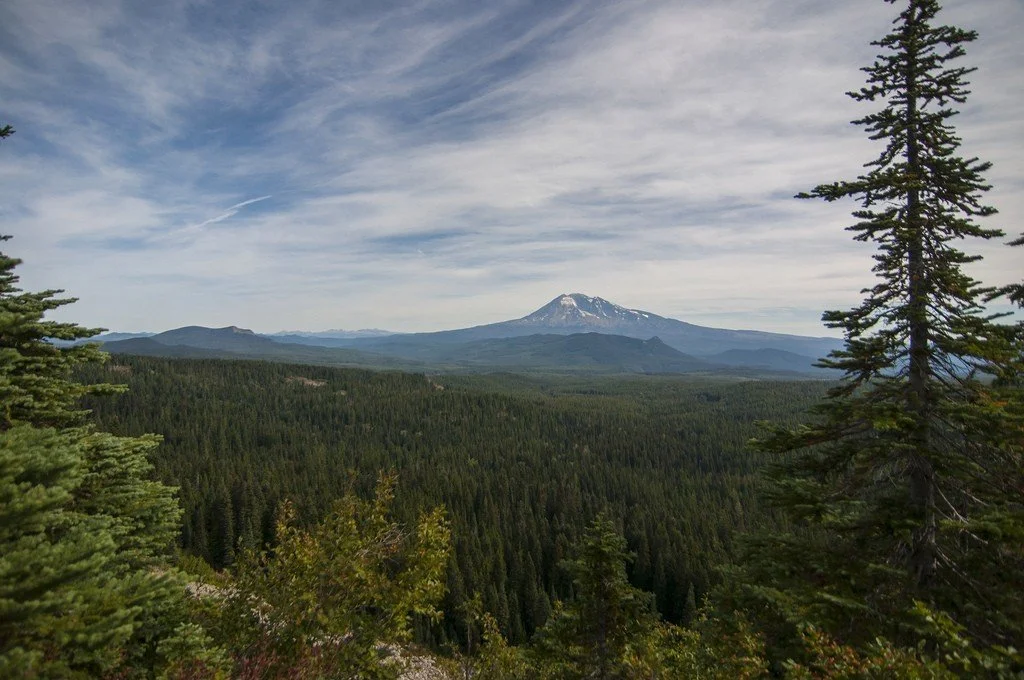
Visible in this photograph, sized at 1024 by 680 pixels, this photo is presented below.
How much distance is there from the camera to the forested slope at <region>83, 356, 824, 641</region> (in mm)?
69188

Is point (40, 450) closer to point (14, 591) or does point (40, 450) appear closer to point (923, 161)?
point (14, 591)

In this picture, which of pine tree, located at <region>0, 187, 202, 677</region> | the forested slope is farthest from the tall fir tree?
the forested slope

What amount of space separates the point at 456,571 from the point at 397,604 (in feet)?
192

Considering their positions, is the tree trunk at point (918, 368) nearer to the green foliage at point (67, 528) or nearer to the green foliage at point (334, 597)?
the green foliage at point (334, 597)

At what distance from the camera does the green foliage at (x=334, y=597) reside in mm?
8984

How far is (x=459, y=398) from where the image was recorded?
19362cm

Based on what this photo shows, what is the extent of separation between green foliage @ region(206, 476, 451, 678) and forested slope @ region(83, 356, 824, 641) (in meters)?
3.23

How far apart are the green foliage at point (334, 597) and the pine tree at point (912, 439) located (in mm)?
7249

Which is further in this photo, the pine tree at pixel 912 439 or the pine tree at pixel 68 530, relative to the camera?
the pine tree at pixel 912 439

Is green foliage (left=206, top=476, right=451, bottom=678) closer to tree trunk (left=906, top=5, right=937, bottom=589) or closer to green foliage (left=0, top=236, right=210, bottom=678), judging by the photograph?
green foliage (left=0, top=236, right=210, bottom=678)

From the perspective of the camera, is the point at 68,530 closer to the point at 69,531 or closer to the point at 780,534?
the point at 69,531

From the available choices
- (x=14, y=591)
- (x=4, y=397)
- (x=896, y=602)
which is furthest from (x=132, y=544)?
(x=896, y=602)

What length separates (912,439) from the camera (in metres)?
10.2

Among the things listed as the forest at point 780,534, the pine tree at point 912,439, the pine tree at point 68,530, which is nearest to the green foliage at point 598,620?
the forest at point 780,534
